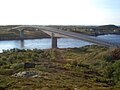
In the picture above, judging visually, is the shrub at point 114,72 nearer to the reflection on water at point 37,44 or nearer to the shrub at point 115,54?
the shrub at point 115,54

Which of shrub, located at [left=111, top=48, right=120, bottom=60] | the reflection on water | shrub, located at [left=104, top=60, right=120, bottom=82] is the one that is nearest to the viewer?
shrub, located at [left=104, top=60, right=120, bottom=82]

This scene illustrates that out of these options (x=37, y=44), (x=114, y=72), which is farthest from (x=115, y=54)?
(x=37, y=44)

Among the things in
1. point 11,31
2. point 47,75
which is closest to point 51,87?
point 47,75

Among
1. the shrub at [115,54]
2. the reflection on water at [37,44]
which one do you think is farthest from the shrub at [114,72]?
the reflection on water at [37,44]

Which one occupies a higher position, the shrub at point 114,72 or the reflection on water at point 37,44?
the shrub at point 114,72

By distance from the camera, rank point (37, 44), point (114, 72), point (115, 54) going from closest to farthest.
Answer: point (114, 72)
point (115, 54)
point (37, 44)

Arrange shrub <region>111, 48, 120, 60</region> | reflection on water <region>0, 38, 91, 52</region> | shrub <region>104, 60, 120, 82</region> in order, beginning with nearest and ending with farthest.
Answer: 1. shrub <region>104, 60, 120, 82</region>
2. shrub <region>111, 48, 120, 60</region>
3. reflection on water <region>0, 38, 91, 52</region>

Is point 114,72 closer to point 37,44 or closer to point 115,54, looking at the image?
point 115,54

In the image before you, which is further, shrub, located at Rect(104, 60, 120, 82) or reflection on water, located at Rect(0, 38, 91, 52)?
reflection on water, located at Rect(0, 38, 91, 52)

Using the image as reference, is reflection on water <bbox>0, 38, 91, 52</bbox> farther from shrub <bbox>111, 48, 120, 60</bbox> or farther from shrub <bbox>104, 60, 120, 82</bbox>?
shrub <bbox>104, 60, 120, 82</bbox>

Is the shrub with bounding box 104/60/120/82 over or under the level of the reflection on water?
over

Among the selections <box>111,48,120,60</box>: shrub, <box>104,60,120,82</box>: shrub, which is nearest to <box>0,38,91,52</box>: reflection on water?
<box>111,48,120,60</box>: shrub

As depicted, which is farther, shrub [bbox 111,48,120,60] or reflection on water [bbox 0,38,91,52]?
reflection on water [bbox 0,38,91,52]
